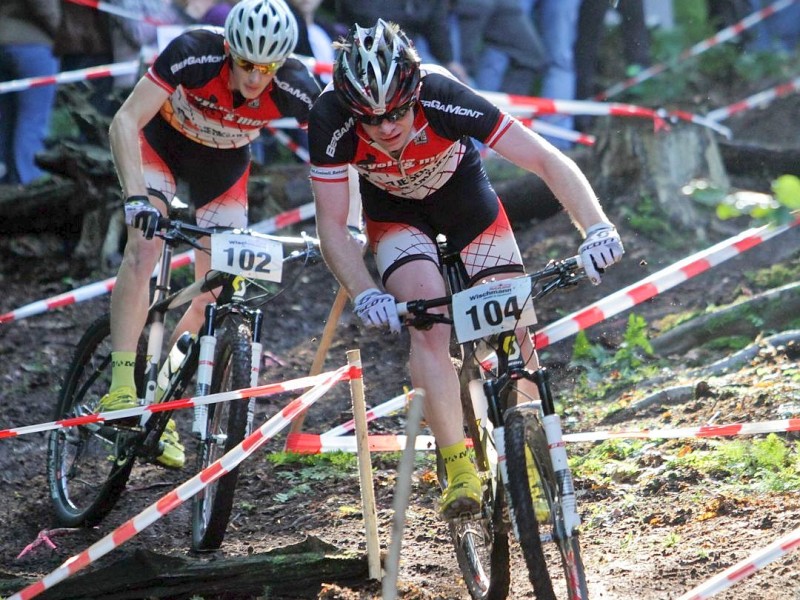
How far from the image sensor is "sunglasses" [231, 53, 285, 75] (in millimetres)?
5398

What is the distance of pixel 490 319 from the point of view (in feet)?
12.7

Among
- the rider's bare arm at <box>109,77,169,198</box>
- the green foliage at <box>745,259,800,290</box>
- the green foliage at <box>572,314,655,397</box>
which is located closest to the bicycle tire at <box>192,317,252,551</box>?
the rider's bare arm at <box>109,77,169,198</box>

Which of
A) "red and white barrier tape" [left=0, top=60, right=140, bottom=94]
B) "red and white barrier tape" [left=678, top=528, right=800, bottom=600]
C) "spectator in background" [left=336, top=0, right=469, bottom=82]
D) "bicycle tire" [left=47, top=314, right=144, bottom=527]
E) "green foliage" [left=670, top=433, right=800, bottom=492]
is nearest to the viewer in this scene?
"red and white barrier tape" [left=678, top=528, right=800, bottom=600]

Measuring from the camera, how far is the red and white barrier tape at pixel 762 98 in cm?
1256

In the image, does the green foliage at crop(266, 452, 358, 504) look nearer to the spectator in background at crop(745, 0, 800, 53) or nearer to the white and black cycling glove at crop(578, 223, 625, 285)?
the white and black cycling glove at crop(578, 223, 625, 285)

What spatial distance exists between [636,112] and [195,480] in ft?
18.8

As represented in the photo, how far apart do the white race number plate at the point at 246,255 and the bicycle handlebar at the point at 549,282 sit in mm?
1175

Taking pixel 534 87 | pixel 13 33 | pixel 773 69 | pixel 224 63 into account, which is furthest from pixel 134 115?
pixel 773 69

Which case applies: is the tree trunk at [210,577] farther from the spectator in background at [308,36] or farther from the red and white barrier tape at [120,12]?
the red and white barrier tape at [120,12]

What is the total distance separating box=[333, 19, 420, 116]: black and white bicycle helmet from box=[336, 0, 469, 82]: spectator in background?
5.97 meters

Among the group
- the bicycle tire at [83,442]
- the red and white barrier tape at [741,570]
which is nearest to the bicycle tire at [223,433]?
the bicycle tire at [83,442]

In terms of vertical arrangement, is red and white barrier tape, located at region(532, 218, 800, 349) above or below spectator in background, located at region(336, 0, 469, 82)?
below

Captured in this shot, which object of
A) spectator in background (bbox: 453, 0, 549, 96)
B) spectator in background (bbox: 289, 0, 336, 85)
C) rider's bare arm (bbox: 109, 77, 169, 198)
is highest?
spectator in background (bbox: 453, 0, 549, 96)

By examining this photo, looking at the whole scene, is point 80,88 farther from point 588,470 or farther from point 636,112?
point 588,470
